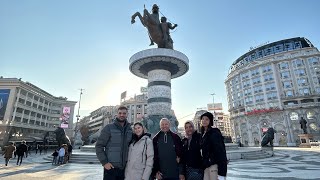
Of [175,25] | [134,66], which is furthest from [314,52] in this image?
[134,66]

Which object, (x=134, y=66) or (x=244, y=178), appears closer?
(x=244, y=178)

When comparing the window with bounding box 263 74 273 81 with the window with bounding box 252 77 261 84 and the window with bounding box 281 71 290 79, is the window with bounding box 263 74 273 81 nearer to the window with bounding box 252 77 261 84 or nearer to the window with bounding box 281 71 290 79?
the window with bounding box 252 77 261 84

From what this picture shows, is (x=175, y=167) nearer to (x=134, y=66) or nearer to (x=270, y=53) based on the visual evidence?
(x=134, y=66)

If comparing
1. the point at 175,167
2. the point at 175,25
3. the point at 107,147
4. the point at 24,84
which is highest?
the point at 24,84

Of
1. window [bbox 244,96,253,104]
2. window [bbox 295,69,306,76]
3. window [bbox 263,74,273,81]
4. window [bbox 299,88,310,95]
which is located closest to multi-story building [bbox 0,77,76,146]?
window [bbox 244,96,253,104]

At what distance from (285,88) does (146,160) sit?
238 feet

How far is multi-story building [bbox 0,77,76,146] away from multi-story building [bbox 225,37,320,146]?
57.1m

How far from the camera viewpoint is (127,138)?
174 inches

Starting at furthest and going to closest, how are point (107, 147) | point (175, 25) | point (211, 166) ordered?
point (175, 25) → point (107, 147) → point (211, 166)

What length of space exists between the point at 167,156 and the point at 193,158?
0.57 m

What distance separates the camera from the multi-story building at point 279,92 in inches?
2346

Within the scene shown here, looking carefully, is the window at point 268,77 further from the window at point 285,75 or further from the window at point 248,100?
the window at point 248,100

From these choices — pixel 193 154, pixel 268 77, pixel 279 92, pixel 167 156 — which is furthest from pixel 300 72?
pixel 167 156

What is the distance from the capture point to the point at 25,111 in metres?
61.6
